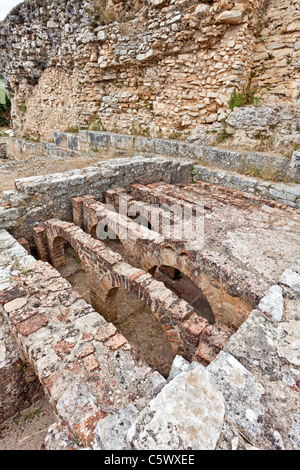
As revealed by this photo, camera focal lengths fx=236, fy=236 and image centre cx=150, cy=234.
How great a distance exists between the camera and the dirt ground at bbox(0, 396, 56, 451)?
9.00 ft

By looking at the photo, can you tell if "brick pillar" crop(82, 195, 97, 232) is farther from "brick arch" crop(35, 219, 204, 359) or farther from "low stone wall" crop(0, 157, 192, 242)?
"brick arch" crop(35, 219, 204, 359)

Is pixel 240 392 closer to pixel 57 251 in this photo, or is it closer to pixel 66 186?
pixel 57 251

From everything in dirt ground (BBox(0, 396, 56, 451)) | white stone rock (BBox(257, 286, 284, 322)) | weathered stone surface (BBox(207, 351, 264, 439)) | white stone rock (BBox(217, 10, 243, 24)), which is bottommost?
dirt ground (BBox(0, 396, 56, 451))

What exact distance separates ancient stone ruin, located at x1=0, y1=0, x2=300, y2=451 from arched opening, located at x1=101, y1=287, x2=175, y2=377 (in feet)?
0.10

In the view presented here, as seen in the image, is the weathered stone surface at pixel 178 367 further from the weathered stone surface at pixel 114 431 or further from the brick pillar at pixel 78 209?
the brick pillar at pixel 78 209

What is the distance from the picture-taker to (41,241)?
16.7 feet

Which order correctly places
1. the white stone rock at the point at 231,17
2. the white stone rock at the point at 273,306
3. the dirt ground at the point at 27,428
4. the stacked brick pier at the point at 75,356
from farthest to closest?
the white stone rock at the point at 231,17 < the dirt ground at the point at 27,428 < the white stone rock at the point at 273,306 < the stacked brick pier at the point at 75,356

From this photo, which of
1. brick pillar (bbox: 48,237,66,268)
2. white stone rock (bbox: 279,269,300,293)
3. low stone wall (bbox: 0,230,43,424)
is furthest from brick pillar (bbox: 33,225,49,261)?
white stone rock (bbox: 279,269,300,293)

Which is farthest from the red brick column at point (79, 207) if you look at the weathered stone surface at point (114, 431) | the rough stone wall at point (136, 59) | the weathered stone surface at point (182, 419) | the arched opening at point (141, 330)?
the rough stone wall at point (136, 59)

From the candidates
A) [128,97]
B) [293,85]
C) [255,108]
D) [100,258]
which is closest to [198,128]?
[255,108]

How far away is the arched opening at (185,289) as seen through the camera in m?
4.82

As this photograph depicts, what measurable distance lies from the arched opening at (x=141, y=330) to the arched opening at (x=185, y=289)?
0.82m

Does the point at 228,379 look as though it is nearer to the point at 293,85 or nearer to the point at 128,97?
the point at 293,85

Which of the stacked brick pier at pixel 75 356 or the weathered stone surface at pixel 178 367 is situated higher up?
the weathered stone surface at pixel 178 367
